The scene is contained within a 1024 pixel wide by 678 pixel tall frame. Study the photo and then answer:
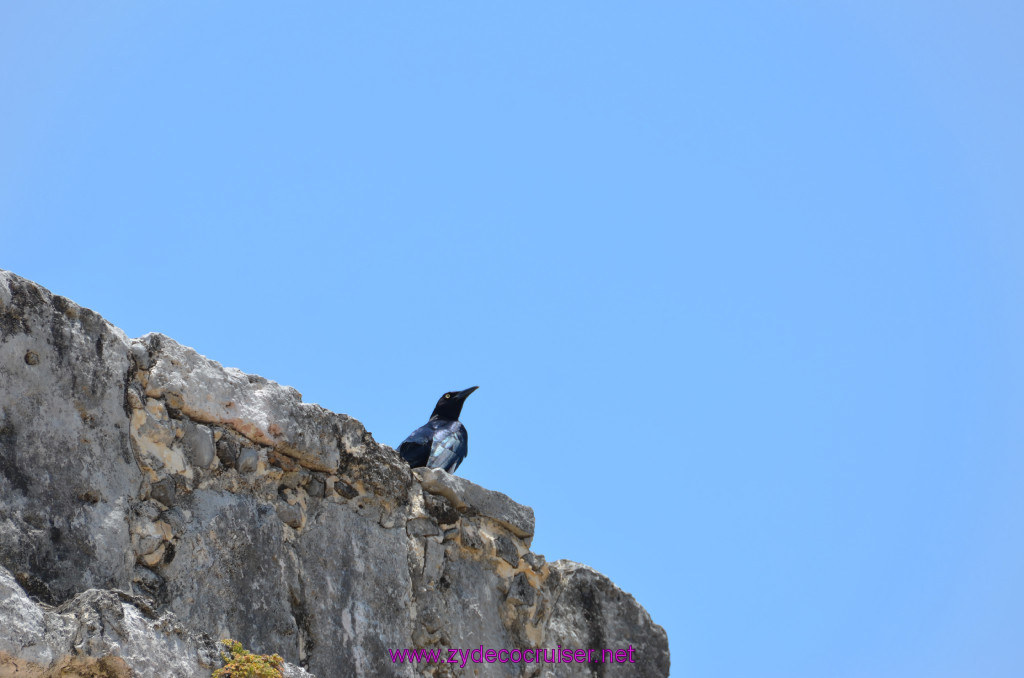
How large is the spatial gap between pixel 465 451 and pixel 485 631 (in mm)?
2064

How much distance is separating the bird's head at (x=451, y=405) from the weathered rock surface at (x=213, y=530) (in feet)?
8.28

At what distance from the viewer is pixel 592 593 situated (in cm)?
639

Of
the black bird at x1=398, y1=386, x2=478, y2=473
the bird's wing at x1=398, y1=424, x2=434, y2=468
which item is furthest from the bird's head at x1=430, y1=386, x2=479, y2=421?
the bird's wing at x1=398, y1=424, x2=434, y2=468

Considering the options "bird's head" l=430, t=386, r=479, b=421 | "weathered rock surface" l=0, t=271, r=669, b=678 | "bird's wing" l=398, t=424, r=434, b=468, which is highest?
"bird's head" l=430, t=386, r=479, b=421

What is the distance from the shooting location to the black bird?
6.86 meters

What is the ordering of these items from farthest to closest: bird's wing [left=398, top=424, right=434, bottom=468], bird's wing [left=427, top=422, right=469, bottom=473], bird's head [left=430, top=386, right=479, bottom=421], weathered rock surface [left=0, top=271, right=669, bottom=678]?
1. bird's head [left=430, top=386, right=479, bottom=421]
2. bird's wing [left=427, top=422, right=469, bottom=473]
3. bird's wing [left=398, top=424, right=434, bottom=468]
4. weathered rock surface [left=0, top=271, right=669, bottom=678]

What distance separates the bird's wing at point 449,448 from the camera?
284 inches

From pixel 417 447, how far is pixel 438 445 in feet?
1.30

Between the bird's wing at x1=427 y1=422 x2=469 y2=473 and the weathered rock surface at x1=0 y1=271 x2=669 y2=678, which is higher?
the bird's wing at x1=427 y1=422 x2=469 y2=473

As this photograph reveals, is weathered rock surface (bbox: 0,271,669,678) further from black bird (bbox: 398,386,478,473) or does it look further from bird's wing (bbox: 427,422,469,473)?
bird's wing (bbox: 427,422,469,473)

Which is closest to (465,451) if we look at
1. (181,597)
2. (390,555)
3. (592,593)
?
(592,593)

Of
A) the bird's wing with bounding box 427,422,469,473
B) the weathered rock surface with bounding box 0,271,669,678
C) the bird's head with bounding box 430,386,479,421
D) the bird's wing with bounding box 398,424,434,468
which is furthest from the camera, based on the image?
the bird's head with bounding box 430,386,479,421

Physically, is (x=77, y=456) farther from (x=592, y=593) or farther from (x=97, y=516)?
(x=592, y=593)

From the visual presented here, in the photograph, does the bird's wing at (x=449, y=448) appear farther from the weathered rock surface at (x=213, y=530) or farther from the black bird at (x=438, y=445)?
the weathered rock surface at (x=213, y=530)
